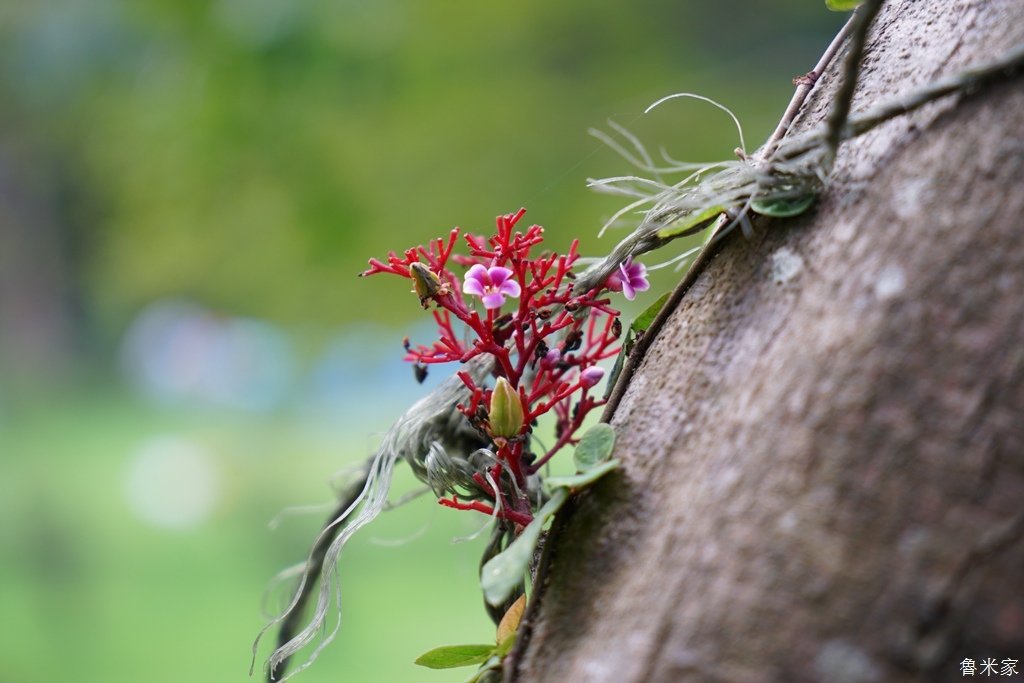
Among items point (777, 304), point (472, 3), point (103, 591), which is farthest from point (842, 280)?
point (103, 591)

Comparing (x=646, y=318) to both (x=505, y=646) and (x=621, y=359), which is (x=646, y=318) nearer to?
(x=621, y=359)

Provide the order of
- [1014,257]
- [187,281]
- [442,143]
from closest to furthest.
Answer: [1014,257] < [442,143] < [187,281]

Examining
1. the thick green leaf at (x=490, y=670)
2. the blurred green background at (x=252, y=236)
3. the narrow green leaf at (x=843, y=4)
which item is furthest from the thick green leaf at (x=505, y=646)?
the blurred green background at (x=252, y=236)

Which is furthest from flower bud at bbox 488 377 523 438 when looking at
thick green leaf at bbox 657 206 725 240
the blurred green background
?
the blurred green background

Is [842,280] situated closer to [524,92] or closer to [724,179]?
[724,179]

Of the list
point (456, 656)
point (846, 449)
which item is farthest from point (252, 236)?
point (846, 449)

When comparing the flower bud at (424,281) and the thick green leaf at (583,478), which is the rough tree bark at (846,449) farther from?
the flower bud at (424,281)

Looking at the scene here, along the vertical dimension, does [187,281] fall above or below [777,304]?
above
